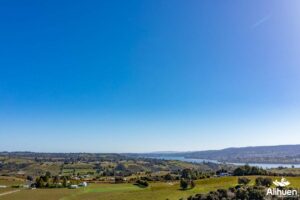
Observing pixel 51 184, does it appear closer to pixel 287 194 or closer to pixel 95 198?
pixel 95 198

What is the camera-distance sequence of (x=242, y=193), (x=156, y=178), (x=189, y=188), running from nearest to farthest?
(x=242, y=193)
(x=189, y=188)
(x=156, y=178)

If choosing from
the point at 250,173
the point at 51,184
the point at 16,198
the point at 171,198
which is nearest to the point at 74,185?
the point at 51,184

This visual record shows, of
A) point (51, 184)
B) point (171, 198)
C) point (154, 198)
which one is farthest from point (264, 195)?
point (51, 184)

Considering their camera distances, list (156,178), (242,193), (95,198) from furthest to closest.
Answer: (156,178), (95,198), (242,193)

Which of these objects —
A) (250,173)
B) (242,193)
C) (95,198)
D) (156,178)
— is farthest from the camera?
(156,178)

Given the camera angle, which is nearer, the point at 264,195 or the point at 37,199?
the point at 264,195

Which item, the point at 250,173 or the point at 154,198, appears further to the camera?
the point at 250,173

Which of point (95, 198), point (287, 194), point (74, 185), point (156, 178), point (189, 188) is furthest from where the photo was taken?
point (156, 178)

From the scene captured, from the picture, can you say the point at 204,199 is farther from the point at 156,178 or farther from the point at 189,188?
the point at 156,178
